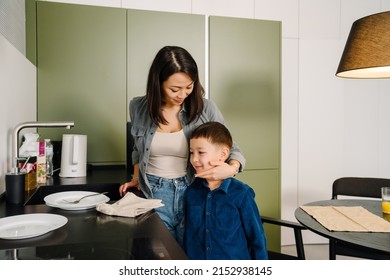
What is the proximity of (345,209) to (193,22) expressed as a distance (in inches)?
58.7

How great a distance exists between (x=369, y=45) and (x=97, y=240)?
1.21m

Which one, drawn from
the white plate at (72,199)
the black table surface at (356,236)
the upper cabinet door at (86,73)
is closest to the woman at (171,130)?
the white plate at (72,199)

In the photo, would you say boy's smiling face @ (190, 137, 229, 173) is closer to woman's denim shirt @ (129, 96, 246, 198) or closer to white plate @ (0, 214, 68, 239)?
woman's denim shirt @ (129, 96, 246, 198)

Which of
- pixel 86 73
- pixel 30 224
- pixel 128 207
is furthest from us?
pixel 86 73

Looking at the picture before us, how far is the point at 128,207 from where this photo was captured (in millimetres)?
974

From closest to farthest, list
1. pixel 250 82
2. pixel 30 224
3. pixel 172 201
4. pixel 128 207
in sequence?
1. pixel 30 224
2. pixel 128 207
3. pixel 172 201
4. pixel 250 82

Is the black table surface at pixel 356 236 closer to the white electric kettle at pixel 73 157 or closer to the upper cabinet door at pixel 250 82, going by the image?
the upper cabinet door at pixel 250 82

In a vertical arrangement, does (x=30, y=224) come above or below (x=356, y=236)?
above

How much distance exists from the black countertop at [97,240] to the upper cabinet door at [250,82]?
1444mm

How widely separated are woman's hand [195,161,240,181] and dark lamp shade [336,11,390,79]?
67cm

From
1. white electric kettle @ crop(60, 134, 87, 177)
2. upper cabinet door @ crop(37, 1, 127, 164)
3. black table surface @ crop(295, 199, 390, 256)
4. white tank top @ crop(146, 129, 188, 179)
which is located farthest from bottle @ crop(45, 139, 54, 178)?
black table surface @ crop(295, 199, 390, 256)

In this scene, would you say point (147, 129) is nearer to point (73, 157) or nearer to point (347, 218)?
point (73, 157)

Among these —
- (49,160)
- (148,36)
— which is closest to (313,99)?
(148,36)

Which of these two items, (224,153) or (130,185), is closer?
(224,153)
